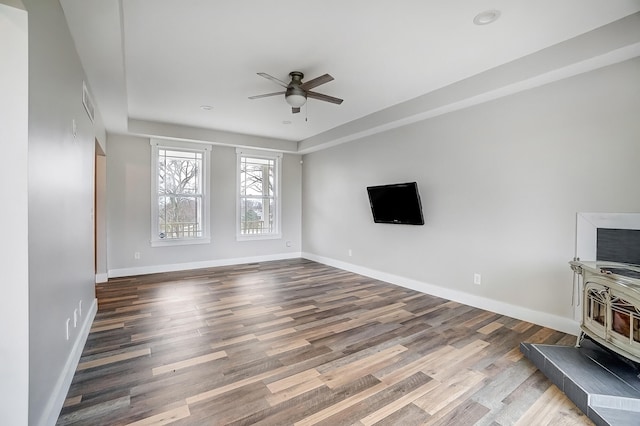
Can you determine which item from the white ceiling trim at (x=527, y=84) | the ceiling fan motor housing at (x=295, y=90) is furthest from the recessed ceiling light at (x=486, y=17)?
the ceiling fan motor housing at (x=295, y=90)

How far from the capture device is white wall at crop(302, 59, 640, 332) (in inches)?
108

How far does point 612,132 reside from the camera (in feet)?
8.88

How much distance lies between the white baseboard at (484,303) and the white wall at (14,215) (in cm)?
405

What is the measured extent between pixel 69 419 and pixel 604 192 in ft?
14.4

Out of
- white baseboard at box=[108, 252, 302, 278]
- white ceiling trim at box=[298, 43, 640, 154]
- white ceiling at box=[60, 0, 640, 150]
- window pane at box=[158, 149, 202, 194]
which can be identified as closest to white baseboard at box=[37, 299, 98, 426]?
white ceiling at box=[60, 0, 640, 150]

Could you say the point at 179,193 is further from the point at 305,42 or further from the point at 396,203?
the point at 305,42

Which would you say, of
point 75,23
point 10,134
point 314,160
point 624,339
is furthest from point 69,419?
point 314,160

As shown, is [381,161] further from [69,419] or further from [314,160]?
[69,419]

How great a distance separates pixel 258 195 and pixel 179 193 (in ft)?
5.32

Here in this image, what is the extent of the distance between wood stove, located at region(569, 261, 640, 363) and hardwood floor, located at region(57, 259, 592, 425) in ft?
1.71

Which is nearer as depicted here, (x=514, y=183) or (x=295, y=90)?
(x=295, y=90)

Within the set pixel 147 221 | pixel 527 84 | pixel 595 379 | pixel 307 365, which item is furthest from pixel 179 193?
pixel 595 379

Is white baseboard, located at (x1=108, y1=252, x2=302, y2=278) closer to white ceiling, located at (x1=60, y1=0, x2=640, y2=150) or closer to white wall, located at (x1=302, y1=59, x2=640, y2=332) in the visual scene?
white wall, located at (x1=302, y1=59, x2=640, y2=332)

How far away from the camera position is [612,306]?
209 cm
